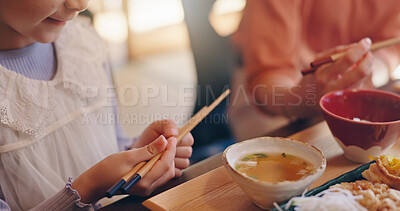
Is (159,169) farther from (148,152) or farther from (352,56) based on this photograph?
(352,56)

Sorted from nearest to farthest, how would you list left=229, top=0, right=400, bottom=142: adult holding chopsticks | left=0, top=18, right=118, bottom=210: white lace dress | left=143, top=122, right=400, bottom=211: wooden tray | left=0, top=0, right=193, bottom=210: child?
left=143, top=122, right=400, bottom=211: wooden tray → left=0, top=0, right=193, bottom=210: child → left=0, top=18, right=118, bottom=210: white lace dress → left=229, top=0, right=400, bottom=142: adult holding chopsticks

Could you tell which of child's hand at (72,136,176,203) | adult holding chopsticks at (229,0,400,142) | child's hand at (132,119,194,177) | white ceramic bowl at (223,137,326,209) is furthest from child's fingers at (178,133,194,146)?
adult holding chopsticks at (229,0,400,142)

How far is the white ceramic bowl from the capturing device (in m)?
0.67

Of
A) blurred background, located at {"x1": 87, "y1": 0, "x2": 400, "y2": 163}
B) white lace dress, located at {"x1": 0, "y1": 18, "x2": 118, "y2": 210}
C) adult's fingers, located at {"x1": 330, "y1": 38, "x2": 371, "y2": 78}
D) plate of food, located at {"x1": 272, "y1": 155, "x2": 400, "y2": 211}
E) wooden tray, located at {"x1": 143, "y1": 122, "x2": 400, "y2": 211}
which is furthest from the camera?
blurred background, located at {"x1": 87, "y1": 0, "x2": 400, "y2": 163}

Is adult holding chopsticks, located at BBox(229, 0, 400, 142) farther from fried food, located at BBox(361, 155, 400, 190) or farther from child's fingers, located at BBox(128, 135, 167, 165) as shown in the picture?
child's fingers, located at BBox(128, 135, 167, 165)

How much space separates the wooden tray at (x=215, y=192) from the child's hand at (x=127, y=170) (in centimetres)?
7

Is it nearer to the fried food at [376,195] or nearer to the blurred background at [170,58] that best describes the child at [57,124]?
the fried food at [376,195]

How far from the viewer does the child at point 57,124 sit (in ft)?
2.89

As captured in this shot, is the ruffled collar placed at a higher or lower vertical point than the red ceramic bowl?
higher

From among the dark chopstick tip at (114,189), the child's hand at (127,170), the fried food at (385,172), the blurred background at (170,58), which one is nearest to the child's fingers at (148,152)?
the child's hand at (127,170)

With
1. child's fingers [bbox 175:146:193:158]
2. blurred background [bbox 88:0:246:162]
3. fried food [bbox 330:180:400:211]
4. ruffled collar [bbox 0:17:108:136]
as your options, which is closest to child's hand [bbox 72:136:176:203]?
child's fingers [bbox 175:146:193:158]

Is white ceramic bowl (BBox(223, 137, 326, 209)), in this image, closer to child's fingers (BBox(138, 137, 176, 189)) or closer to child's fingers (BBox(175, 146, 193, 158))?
child's fingers (BBox(138, 137, 176, 189))

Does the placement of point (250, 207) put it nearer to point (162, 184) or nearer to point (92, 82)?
point (162, 184)

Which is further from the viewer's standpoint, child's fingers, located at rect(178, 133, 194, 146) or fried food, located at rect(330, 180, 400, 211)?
child's fingers, located at rect(178, 133, 194, 146)
